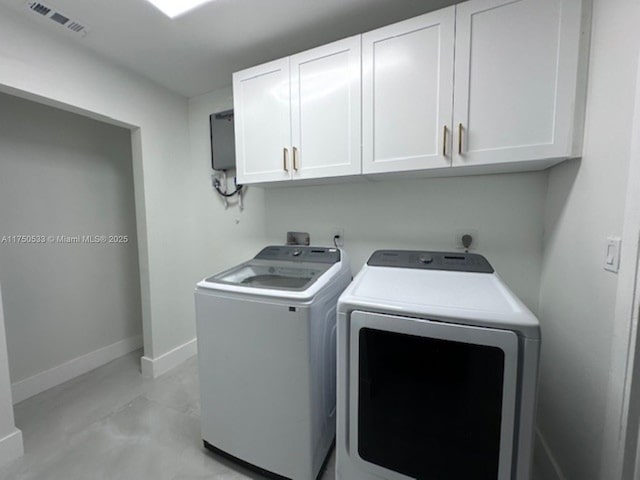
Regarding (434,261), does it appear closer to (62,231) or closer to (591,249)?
(591,249)

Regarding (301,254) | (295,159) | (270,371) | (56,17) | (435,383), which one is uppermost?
(56,17)

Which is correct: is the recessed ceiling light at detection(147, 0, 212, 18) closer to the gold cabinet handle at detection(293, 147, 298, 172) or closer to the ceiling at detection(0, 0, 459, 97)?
the ceiling at detection(0, 0, 459, 97)

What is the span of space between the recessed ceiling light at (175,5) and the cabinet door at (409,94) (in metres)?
0.90

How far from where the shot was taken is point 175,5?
4.57 ft

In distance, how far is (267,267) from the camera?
1802 millimetres

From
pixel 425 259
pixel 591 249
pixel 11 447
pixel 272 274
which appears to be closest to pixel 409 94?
pixel 425 259

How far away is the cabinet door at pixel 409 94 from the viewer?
4.20ft

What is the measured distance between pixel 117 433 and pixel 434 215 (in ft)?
7.89

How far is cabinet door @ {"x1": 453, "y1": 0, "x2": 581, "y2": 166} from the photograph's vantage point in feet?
3.61

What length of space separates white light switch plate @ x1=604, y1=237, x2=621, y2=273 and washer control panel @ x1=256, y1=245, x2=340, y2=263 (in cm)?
116

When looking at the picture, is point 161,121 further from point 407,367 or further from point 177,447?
point 407,367

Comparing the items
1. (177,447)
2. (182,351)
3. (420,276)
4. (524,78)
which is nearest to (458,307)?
(420,276)

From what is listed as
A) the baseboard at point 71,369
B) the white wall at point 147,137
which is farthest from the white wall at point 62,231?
the white wall at point 147,137

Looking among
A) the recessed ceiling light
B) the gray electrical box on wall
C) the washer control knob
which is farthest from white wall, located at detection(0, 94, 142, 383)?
the washer control knob
